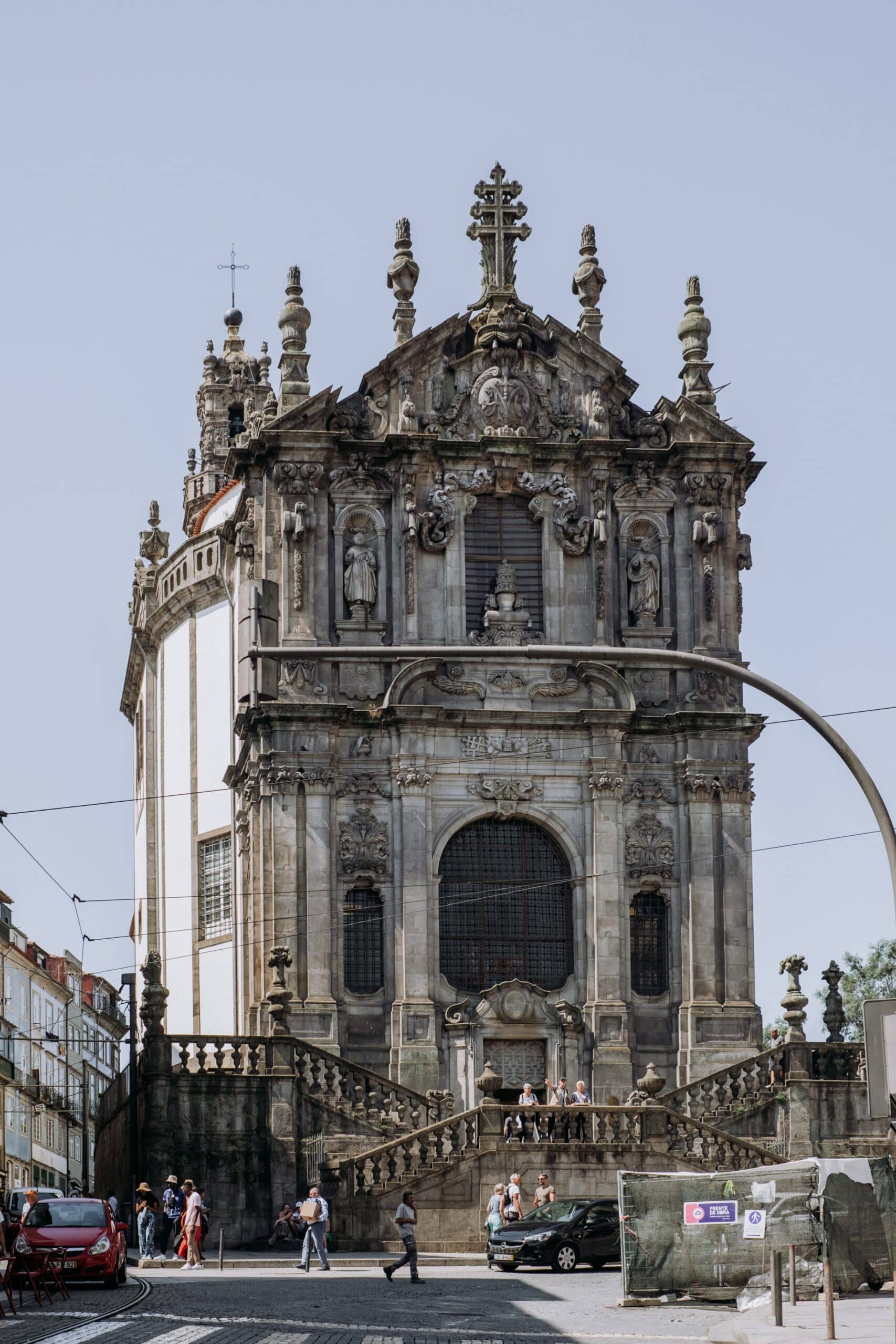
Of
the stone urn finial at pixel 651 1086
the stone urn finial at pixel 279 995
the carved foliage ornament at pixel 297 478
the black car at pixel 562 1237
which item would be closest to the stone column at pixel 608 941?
the stone urn finial at pixel 651 1086

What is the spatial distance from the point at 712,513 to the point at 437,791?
814cm

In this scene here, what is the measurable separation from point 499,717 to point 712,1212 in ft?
65.0

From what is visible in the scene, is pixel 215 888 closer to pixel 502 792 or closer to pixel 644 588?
pixel 502 792

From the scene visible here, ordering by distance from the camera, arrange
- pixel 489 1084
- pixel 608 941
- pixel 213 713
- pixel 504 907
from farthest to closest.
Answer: pixel 213 713 → pixel 504 907 → pixel 608 941 → pixel 489 1084

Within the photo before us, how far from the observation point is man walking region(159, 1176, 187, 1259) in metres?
42.8

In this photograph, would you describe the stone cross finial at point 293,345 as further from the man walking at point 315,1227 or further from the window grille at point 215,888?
the man walking at point 315,1227

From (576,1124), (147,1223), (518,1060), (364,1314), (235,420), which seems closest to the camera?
(364,1314)

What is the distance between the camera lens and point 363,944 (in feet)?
163

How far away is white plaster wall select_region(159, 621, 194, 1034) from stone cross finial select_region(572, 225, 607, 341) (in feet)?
44.5

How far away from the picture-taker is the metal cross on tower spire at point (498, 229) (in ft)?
175

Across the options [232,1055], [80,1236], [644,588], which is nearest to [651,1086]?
[232,1055]

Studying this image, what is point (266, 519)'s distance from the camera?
5122cm

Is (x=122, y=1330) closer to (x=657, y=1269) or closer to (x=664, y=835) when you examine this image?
(x=657, y=1269)

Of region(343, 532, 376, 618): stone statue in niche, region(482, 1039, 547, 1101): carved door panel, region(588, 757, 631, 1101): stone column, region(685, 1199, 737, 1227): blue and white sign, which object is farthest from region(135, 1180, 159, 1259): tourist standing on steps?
region(343, 532, 376, 618): stone statue in niche
